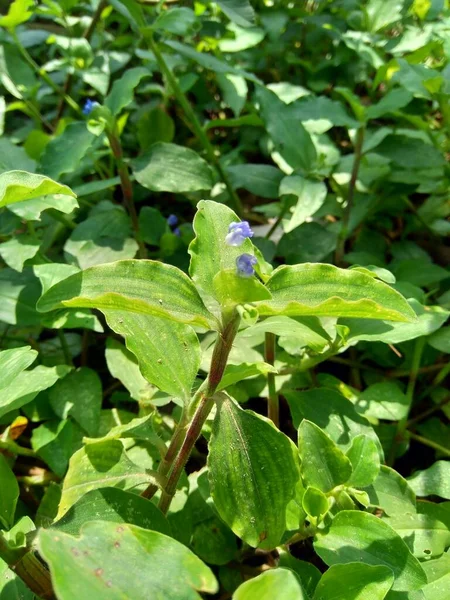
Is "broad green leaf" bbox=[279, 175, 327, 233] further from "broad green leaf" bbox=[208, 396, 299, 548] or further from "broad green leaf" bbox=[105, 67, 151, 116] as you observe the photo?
"broad green leaf" bbox=[208, 396, 299, 548]

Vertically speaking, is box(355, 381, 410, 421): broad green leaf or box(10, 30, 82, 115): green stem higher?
box(10, 30, 82, 115): green stem

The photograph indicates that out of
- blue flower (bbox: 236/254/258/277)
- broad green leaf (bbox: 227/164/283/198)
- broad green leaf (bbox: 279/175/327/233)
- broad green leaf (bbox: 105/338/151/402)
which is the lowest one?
broad green leaf (bbox: 105/338/151/402)

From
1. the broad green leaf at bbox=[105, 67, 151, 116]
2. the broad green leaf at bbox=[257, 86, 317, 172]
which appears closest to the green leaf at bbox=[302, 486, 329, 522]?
the broad green leaf at bbox=[257, 86, 317, 172]

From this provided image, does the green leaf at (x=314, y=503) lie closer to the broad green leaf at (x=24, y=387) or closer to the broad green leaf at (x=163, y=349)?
the broad green leaf at (x=163, y=349)

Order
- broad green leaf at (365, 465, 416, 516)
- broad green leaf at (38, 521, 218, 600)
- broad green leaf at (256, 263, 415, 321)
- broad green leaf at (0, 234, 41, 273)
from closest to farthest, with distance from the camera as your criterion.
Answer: broad green leaf at (38, 521, 218, 600) < broad green leaf at (256, 263, 415, 321) < broad green leaf at (365, 465, 416, 516) < broad green leaf at (0, 234, 41, 273)

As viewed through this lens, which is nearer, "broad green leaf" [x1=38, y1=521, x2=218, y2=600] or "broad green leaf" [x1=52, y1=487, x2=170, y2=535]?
"broad green leaf" [x1=38, y1=521, x2=218, y2=600]

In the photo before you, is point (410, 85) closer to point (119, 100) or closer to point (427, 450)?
point (119, 100)

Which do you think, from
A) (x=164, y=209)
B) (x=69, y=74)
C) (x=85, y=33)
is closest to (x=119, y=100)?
(x=164, y=209)
